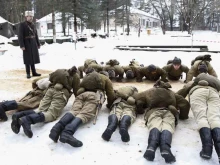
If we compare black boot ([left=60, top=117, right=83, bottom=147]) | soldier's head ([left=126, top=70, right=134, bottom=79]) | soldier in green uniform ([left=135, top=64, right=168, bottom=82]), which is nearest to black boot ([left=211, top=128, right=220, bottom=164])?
black boot ([left=60, top=117, right=83, bottom=147])

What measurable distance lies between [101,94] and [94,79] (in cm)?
28

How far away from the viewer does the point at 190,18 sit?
33625 mm

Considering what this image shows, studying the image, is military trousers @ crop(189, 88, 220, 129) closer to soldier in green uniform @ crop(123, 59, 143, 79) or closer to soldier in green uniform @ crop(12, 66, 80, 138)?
soldier in green uniform @ crop(12, 66, 80, 138)

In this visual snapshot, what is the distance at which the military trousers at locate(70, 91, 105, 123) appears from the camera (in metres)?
3.84

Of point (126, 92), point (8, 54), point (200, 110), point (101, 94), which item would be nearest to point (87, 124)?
point (101, 94)

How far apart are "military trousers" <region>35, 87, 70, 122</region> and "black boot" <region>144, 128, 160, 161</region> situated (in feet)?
5.38

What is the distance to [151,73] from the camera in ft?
21.2

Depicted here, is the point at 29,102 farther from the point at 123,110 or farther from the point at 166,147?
the point at 166,147

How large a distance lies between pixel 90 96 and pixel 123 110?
22.5 inches

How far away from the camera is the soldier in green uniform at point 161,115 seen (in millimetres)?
3018

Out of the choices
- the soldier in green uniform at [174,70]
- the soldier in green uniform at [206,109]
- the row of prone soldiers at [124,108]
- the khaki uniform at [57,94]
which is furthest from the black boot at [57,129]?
the soldier in green uniform at [174,70]

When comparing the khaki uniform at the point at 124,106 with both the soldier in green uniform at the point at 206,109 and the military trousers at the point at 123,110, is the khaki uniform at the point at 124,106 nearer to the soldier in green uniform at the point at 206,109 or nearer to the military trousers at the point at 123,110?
the military trousers at the point at 123,110

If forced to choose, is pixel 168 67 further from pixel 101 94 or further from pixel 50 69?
pixel 50 69

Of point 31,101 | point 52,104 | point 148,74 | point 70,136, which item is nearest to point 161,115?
point 70,136
